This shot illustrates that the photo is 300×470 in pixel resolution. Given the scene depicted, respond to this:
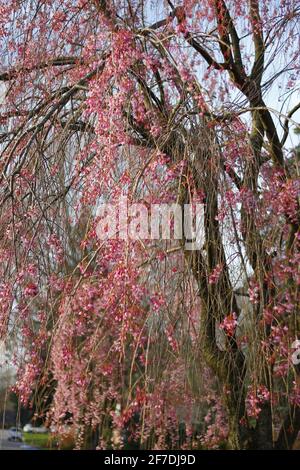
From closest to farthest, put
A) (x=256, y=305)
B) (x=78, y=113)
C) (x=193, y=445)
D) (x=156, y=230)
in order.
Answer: (x=156, y=230)
(x=256, y=305)
(x=78, y=113)
(x=193, y=445)

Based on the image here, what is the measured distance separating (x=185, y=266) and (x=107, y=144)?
2.11 feet

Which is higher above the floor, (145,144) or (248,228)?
(145,144)

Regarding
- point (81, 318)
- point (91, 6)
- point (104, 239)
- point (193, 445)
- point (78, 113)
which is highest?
point (91, 6)

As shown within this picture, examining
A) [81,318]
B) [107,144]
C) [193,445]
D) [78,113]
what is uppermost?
[78,113]

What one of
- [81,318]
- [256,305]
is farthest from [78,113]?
[256,305]

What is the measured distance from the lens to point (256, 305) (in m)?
3.25

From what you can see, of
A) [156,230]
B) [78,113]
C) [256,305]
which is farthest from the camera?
[78,113]

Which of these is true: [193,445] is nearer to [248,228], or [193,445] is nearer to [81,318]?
[81,318]

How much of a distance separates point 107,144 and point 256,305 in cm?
108

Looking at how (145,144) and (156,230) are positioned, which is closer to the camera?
(156,230)

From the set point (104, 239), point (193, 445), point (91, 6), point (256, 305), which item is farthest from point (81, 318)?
point (193, 445)
